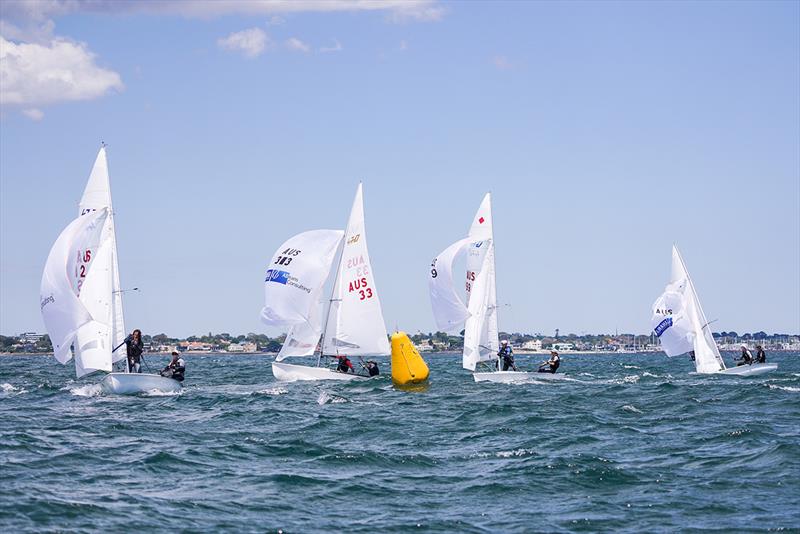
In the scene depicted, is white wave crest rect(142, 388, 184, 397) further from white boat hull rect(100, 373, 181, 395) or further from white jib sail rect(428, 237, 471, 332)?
white jib sail rect(428, 237, 471, 332)

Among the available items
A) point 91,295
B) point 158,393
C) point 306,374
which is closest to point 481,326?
point 306,374

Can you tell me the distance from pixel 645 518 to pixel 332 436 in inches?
403

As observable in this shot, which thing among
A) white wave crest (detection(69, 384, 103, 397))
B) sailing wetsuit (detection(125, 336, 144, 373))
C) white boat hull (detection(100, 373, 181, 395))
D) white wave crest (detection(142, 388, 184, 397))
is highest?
sailing wetsuit (detection(125, 336, 144, 373))

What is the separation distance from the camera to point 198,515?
55.0 ft

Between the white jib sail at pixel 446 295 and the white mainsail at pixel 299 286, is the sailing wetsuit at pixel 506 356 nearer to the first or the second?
the white jib sail at pixel 446 295

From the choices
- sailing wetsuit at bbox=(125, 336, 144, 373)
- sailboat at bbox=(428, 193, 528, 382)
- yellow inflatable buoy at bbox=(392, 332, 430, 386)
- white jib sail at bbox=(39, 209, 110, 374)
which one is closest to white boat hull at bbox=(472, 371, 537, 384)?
sailboat at bbox=(428, 193, 528, 382)

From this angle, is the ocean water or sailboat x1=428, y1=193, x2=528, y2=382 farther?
sailboat x1=428, y1=193, x2=528, y2=382

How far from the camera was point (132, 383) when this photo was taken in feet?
113

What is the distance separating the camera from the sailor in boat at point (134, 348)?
34969 millimetres

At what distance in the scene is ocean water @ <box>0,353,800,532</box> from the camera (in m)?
16.7

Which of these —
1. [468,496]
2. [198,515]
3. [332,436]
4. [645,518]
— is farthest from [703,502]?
[332,436]

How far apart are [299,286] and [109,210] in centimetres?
881

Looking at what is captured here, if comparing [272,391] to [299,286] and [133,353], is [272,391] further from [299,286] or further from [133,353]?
[133,353]

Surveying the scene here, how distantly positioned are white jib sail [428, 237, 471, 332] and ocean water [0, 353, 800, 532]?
7.62m
